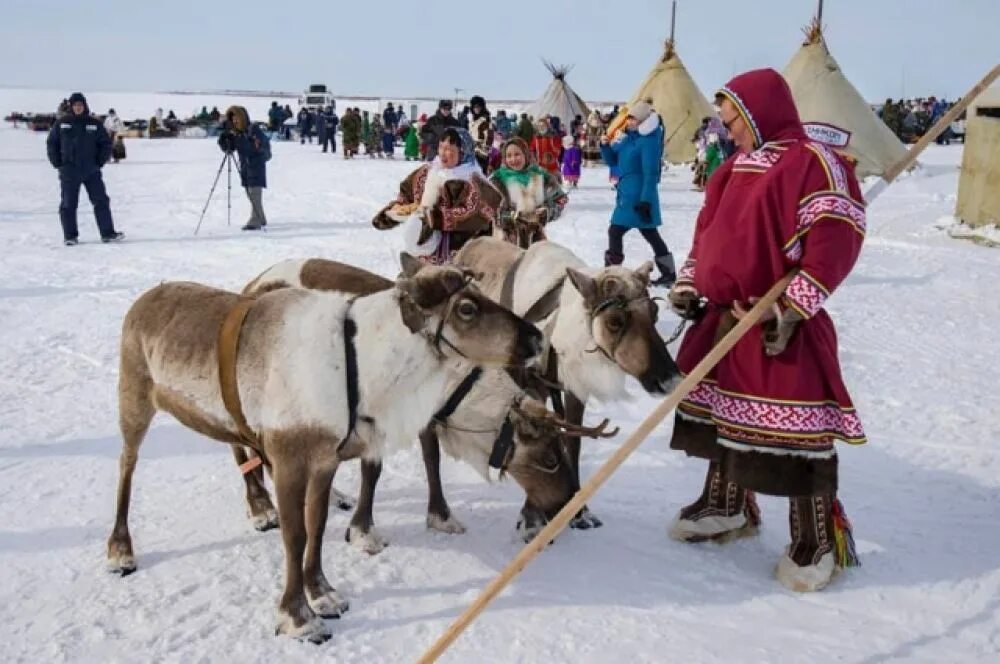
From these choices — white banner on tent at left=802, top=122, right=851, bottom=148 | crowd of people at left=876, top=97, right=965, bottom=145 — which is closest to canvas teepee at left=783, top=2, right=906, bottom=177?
crowd of people at left=876, top=97, right=965, bottom=145

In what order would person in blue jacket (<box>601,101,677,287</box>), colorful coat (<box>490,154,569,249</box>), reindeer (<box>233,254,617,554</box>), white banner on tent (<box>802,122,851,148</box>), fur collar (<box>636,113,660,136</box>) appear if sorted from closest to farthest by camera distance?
white banner on tent (<box>802,122,851,148</box>)
reindeer (<box>233,254,617,554</box>)
colorful coat (<box>490,154,569,249</box>)
person in blue jacket (<box>601,101,677,287</box>)
fur collar (<box>636,113,660,136</box>)

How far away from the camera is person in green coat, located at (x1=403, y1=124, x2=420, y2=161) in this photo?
28266 millimetres

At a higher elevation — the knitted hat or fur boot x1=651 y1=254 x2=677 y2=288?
the knitted hat

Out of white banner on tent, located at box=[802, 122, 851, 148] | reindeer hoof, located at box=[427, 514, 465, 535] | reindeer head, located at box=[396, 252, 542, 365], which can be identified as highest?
white banner on tent, located at box=[802, 122, 851, 148]

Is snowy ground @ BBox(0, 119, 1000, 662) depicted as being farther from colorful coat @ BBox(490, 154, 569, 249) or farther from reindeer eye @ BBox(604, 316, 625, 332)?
colorful coat @ BBox(490, 154, 569, 249)

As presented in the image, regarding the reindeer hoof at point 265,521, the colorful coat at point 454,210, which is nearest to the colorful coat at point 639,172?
the colorful coat at point 454,210

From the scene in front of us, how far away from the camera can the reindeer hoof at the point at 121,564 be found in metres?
3.70

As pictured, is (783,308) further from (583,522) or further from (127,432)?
(127,432)

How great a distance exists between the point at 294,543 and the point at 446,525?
Answer: 3.46 ft

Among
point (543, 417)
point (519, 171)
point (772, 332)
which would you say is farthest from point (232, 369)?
point (519, 171)

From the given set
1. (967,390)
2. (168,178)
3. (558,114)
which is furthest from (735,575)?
(558,114)

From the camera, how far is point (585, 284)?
385 centimetres

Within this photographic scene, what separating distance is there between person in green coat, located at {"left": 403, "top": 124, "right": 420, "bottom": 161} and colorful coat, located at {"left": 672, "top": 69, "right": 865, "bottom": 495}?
83.5 feet

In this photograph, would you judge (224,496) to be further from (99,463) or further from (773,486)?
(773,486)
